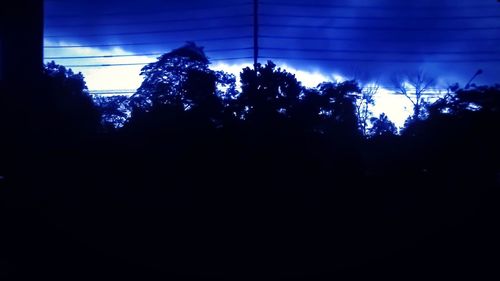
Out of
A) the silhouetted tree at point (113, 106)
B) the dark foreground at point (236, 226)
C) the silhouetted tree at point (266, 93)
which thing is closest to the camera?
the dark foreground at point (236, 226)

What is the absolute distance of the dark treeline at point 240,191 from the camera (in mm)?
5773

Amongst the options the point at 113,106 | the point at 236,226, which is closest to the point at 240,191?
the point at 236,226

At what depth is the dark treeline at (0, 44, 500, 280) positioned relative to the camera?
5773mm

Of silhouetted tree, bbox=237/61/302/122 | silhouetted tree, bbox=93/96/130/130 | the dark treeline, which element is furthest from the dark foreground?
silhouetted tree, bbox=93/96/130/130

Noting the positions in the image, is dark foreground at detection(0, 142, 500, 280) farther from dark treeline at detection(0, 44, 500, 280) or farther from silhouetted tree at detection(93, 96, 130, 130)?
silhouetted tree at detection(93, 96, 130, 130)

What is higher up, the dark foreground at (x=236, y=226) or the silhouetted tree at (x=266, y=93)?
the silhouetted tree at (x=266, y=93)

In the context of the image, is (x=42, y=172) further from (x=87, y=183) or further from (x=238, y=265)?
(x=238, y=265)

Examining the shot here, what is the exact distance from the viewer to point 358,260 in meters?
6.24

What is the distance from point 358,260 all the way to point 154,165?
4.48 metres

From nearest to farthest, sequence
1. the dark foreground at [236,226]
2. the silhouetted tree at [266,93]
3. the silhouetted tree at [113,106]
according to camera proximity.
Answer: the dark foreground at [236,226] < the silhouetted tree at [266,93] < the silhouetted tree at [113,106]

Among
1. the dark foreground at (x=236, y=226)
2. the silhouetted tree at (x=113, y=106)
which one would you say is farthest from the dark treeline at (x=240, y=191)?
the silhouetted tree at (x=113, y=106)

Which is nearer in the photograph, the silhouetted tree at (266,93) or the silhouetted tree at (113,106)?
the silhouetted tree at (266,93)

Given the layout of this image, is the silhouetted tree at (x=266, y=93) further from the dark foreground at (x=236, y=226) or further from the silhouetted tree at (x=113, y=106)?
the silhouetted tree at (x=113, y=106)

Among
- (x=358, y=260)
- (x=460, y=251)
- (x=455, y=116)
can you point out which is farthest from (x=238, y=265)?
(x=455, y=116)
